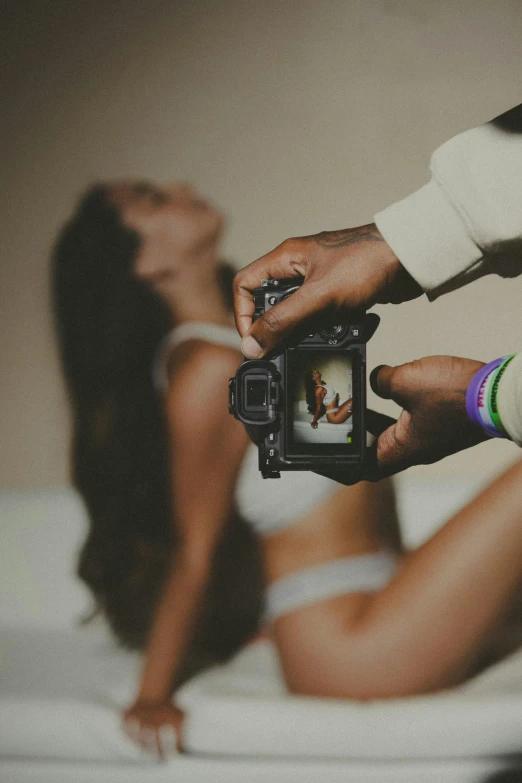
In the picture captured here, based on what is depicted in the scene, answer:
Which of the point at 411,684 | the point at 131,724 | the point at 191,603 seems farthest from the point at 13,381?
the point at 411,684

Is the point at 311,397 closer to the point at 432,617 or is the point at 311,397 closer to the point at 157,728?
the point at 432,617

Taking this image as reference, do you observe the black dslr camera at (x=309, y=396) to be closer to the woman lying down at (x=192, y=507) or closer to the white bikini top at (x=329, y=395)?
the white bikini top at (x=329, y=395)

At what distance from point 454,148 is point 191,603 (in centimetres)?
88

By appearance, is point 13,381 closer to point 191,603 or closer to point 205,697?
point 191,603

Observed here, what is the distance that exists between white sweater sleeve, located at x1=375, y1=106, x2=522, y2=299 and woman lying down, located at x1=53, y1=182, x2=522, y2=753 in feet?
1.41

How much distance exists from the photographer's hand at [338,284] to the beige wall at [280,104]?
15.7 inches

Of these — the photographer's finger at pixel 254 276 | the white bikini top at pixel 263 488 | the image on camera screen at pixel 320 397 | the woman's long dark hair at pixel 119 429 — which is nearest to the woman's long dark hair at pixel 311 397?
the image on camera screen at pixel 320 397

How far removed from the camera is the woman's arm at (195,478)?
1.08 metres

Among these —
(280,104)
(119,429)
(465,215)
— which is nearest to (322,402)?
(465,215)

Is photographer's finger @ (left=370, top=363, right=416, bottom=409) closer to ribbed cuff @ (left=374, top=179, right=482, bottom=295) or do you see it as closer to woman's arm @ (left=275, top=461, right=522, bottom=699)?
ribbed cuff @ (left=374, top=179, right=482, bottom=295)

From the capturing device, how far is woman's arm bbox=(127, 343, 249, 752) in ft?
3.56

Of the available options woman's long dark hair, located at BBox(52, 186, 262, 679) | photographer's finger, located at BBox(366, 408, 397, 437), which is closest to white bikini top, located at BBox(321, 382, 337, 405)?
photographer's finger, located at BBox(366, 408, 397, 437)

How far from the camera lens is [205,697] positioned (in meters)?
0.92

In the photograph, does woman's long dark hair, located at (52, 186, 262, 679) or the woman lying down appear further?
woman's long dark hair, located at (52, 186, 262, 679)
